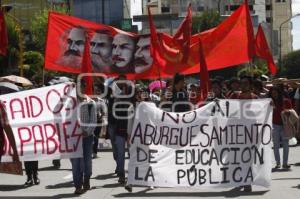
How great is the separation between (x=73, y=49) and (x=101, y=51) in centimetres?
68

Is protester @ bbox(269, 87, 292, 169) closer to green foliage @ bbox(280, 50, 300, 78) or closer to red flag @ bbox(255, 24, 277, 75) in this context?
red flag @ bbox(255, 24, 277, 75)

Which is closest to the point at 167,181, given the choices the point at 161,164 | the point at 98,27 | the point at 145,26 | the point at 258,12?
the point at 161,164

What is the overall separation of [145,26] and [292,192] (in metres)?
87.9

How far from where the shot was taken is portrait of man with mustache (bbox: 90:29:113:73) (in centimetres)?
1384

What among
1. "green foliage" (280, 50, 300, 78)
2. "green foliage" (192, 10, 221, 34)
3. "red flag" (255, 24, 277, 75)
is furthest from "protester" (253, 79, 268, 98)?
"green foliage" (280, 50, 300, 78)

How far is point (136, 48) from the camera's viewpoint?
14.1m

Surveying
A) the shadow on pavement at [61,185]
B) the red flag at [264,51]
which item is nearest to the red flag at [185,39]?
the red flag at [264,51]

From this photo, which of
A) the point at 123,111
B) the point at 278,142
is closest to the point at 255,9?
the point at 278,142

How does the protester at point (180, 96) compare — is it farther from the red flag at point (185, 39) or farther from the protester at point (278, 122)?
the protester at point (278, 122)

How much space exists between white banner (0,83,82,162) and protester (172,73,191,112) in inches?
63.7

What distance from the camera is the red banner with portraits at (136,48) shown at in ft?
43.2

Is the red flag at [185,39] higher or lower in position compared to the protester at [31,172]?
higher

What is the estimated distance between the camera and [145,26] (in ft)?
319

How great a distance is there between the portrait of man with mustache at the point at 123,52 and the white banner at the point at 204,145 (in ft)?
11.4
